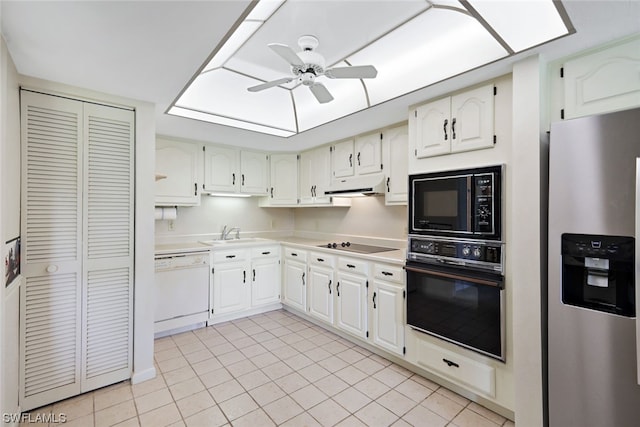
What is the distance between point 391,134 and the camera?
2.98 m

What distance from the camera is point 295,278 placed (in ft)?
12.1

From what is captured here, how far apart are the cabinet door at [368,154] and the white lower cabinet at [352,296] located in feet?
3.43

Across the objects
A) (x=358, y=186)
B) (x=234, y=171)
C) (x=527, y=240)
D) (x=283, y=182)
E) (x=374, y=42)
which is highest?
(x=374, y=42)

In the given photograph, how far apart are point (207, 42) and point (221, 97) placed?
1.34 m

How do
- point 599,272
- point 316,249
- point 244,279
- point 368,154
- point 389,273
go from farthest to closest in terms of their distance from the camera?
point 244,279 → point 316,249 → point 368,154 → point 389,273 → point 599,272

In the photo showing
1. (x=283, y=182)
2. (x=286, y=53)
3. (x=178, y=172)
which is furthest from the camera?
(x=283, y=182)

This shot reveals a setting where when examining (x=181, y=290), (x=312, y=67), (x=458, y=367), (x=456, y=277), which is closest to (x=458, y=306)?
(x=456, y=277)

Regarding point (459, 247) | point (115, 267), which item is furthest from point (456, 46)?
point (115, 267)

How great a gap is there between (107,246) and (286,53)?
197 centimetres

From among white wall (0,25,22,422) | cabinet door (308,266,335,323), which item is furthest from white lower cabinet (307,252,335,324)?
white wall (0,25,22,422)

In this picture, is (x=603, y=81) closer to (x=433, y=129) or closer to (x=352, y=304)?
(x=433, y=129)

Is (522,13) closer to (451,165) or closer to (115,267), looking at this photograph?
(451,165)

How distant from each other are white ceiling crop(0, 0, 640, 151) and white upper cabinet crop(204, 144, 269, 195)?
57.4 inches

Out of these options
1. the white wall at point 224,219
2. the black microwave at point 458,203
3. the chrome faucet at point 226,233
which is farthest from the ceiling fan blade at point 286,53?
the chrome faucet at point 226,233
